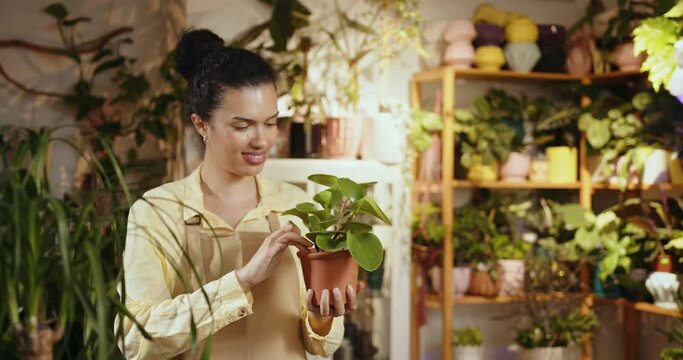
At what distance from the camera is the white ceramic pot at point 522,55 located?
4.38 metres

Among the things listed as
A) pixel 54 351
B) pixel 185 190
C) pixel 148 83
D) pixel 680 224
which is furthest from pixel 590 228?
pixel 54 351

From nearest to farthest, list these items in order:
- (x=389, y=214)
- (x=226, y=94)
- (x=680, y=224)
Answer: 1. (x=226, y=94)
2. (x=680, y=224)
3. (x=389, y=214)

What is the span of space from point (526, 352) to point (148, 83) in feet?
7.15

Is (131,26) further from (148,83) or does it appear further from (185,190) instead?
(185,190)

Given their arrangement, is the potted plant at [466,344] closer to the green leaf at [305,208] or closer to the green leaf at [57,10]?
the green leaf at [57,10]

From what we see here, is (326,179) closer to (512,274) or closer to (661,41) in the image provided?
(661,41)

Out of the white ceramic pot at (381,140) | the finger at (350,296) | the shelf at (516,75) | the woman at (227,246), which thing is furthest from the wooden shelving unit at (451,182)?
the finger at (350,296)

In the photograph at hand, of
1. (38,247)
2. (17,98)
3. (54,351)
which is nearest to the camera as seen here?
(38,247)

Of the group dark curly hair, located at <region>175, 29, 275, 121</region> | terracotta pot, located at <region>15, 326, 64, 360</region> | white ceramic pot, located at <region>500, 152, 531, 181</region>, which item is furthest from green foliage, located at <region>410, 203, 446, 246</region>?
terracotta pot, located at <region>15, 326, 64, 360</region>

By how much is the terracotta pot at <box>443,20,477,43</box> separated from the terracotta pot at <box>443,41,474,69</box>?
0.02 m

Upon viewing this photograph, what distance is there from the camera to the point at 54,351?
1.38 m

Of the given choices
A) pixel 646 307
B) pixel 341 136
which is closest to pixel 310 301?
pixel 341 136

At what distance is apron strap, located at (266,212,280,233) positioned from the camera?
2.15 metres

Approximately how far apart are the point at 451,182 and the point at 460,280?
0.46 metres
